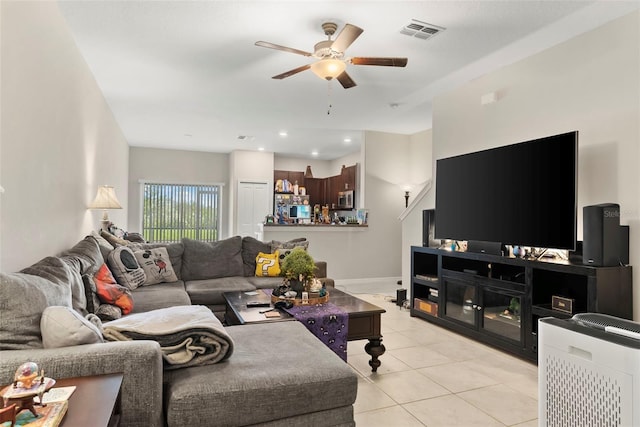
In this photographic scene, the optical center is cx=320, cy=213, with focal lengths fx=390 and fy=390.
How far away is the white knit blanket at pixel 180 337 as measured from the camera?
1.65 metres

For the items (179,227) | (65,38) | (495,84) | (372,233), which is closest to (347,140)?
(372,233)

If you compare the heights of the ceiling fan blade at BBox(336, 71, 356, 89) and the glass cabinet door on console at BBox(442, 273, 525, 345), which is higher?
the ceiling fan blade at BBox(336, 71, 356, 89)

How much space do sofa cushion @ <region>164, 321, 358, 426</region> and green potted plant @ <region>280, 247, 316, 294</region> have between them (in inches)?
47.4

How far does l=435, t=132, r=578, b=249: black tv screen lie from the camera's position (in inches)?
118

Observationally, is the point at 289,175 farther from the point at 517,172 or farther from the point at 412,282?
the point at 517,172

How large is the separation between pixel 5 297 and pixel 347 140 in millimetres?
6550

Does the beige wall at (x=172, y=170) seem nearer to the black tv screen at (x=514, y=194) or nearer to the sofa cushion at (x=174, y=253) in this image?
the sofa cushion at (x=174, y=253)

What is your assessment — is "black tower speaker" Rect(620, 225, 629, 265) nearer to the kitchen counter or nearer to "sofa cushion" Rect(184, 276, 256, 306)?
"sofa cushion" Rect(184, 276, 256, 306)

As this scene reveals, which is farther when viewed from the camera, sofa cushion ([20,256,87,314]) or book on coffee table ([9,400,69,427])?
sofa cushion ([20,256,87,314])

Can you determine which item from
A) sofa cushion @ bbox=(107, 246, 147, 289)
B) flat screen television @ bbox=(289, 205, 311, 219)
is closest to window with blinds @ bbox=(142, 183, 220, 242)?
flat screen television @ bbox=(289, 205, 311, 219)

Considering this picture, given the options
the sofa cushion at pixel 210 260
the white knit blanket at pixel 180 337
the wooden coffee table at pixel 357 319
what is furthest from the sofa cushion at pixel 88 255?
the sofa cushion at pixel 210 260

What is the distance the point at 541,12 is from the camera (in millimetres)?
2820

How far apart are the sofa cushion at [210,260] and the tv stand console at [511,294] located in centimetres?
215

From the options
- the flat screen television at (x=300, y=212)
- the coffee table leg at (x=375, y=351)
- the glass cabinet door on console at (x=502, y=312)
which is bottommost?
the coffee table leg at (x=375, y=351)
